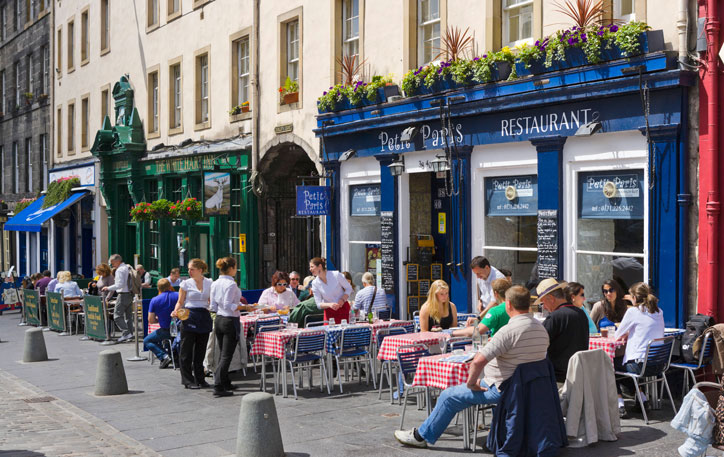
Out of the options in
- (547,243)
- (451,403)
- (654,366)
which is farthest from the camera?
(547,243)

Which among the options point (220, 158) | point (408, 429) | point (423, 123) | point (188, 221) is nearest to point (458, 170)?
point (423, 123)

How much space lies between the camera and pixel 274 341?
1135cm

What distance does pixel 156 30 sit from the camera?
85.1 ft

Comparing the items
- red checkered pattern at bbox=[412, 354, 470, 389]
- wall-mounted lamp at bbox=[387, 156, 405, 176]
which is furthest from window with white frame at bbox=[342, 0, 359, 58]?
red checkered pattern at bbox=[412, 354, 470, 389]

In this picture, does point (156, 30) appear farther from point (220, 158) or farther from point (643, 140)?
point (643, 140)

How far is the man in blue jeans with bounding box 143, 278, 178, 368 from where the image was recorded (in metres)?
14.1

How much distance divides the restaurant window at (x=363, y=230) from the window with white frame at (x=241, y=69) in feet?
17.3

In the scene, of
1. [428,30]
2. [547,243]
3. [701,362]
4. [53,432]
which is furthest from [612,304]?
[53,432]

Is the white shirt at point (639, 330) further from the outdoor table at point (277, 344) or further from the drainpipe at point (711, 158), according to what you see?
the outdoor table at point (277, 344)

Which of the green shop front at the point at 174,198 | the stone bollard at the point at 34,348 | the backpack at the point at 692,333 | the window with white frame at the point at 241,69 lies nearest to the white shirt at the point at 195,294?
the stone bollard at the point at 34,348

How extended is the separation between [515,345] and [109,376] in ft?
21.6

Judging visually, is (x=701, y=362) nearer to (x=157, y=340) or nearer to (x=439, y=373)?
(x=439, y=373)

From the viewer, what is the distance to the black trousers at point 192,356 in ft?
39.1

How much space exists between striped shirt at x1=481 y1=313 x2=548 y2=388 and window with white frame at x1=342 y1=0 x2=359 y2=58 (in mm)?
10886
